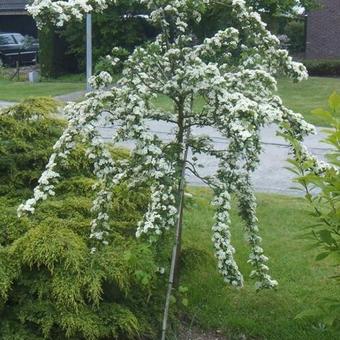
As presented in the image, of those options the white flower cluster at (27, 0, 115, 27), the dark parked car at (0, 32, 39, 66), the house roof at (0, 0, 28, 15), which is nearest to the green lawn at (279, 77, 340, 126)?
the white flower cluster at (27, 0, 115, 27)

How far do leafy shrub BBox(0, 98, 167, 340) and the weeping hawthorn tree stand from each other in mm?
143

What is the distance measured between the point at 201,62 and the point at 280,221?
3.51 meters

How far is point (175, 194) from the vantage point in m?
3.54

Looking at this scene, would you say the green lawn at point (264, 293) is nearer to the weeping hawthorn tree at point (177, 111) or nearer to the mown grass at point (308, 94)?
the weeping hawthorn tree at point (177, 111)

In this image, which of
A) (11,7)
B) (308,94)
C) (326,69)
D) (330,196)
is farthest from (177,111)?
(11,7)

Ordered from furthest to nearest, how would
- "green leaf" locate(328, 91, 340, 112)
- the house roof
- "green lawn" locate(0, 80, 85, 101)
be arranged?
the house roof < "green lawn" locate(0, 80, 85, 101) < "green leaf" locate(328, 91, 340, 112)

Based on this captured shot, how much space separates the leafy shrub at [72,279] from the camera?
350 centimetres

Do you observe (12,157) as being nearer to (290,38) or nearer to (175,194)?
(175,194)

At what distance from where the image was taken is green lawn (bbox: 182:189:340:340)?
14.2 feet

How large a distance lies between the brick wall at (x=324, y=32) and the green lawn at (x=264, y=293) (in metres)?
25.5

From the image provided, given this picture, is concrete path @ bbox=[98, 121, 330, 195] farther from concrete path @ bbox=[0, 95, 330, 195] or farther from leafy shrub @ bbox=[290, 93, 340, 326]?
leafy shrub @ bbox=[290, 93, 340, 326]

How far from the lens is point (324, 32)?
30422 mm

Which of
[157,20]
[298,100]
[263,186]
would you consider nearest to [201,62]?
[157,20]

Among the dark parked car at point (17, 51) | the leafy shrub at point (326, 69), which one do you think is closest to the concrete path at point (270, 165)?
the leafy shrub at point (326, 69)
